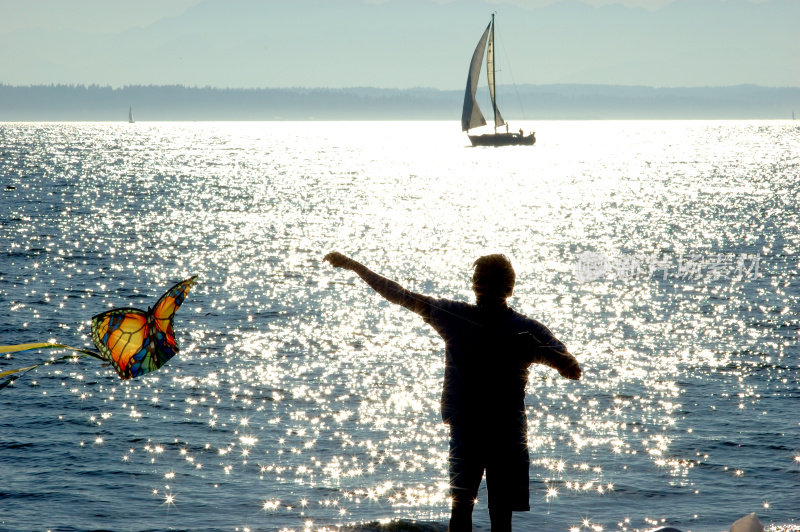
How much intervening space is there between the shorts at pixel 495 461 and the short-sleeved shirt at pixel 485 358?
3.0 inches

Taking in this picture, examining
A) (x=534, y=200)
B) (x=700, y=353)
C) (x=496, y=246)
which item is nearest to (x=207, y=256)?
(x=496, y=246)

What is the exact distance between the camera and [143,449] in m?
17.3

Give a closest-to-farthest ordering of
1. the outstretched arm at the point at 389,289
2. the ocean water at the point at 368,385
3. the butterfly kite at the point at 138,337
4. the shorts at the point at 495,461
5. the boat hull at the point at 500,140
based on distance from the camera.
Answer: the outstretched arm at the point at 389,289 < the shorts at the point at 495,461 < the butterfly kite at the point at 138,337 < the ocean water at the point at 368,385 < the boat hull at the point at 500,140

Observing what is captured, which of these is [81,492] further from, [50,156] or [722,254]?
[50,156]

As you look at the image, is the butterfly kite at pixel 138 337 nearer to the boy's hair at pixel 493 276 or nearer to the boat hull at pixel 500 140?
the boy's hair at pixel 493 276

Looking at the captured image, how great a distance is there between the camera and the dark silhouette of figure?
238 inches

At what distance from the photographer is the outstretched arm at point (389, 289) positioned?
5.99m

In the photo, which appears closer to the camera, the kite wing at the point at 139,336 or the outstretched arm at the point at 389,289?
the outstretched arm at the point at 389,289

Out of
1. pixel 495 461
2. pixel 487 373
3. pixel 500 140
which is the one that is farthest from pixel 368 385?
pixel 500 140

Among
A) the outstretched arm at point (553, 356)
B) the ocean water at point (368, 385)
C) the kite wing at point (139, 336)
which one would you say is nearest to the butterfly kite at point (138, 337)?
the kite wing at point (139, 336)

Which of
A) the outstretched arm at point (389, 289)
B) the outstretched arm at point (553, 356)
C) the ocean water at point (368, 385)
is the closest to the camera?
the outstretched arm at point (553, 356)

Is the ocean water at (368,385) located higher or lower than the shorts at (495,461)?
lower

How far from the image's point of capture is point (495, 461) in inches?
247

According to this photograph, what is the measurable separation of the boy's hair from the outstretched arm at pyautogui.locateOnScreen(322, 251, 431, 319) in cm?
38
